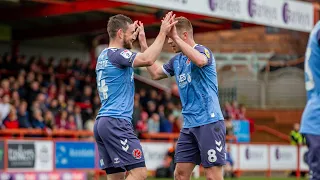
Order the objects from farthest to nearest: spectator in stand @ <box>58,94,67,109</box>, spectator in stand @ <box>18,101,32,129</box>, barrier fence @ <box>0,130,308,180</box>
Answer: spectator in stand @ <box>58,94,67,109</box> → spectator in stand @ <box>18,101,32,129</box> → barrier fence @ <box>0,130,308,180</box>

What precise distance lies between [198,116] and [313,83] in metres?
2.79

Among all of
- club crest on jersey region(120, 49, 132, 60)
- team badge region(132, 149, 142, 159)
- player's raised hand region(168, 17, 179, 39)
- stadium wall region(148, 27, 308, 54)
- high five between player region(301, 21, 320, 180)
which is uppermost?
stadium wall region(148, 27, 308, 54)

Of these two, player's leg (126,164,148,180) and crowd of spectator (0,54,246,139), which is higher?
crowd of spectator (0,54,246,139)

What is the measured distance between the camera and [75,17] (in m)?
26.1

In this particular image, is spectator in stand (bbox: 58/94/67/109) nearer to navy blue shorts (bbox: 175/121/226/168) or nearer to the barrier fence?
the barrier fence

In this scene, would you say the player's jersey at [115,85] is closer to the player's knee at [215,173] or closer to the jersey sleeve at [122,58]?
the jersey sleeve at [122,58]

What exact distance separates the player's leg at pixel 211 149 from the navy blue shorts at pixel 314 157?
2.67 metres

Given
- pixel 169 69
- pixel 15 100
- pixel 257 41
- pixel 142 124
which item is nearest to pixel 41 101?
pixel 15 100

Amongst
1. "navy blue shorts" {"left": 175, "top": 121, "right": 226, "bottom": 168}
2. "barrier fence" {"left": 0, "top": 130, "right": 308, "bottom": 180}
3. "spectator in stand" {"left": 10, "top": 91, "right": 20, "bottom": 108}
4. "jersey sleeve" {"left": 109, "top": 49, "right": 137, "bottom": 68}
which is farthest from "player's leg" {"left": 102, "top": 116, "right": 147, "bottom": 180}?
"spectator in stand" {"left": 10, "top": 91, "right": 20, "bottom": 108}

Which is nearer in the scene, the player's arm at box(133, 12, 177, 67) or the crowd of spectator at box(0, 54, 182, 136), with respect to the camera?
the player's arm at box(133, 12, 177, 67)

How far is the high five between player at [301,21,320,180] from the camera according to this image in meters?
6.20

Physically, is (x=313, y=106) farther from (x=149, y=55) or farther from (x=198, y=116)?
(x=198, y=116)

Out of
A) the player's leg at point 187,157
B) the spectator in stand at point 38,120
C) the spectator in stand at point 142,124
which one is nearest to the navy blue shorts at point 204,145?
the player's leg at point 187,157

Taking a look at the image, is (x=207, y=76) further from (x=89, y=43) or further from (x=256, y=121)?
(x=256, y=121)
